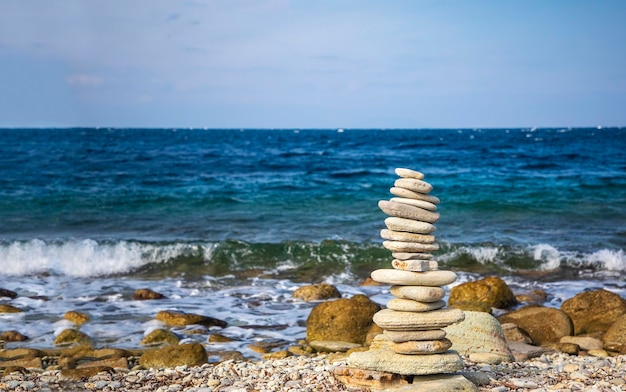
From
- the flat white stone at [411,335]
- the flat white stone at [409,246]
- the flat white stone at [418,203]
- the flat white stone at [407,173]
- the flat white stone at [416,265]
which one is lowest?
the flat white stone at [411,335]

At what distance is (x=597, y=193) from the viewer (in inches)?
1120

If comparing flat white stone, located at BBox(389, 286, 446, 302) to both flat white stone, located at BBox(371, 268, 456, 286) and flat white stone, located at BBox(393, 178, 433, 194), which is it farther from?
flat white stone, located at BBox(393, 178, 433, 194)

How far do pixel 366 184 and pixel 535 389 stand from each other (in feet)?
80.6

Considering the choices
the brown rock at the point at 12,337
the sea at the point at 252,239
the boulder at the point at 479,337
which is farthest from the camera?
the sea at the point at 252,239

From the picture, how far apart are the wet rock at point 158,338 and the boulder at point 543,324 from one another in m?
4.96

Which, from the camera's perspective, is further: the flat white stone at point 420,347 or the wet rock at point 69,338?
the wet rock at point 69,338

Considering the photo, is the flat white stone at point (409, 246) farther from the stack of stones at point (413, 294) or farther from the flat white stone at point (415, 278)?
the flat white stone at point (415, 278)

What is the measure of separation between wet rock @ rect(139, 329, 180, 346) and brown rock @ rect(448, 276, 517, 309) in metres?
4.67

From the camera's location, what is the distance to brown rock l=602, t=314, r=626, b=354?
10.2 m

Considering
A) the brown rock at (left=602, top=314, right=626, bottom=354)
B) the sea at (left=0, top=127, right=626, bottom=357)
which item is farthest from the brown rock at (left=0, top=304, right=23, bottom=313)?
the brown rock at (left=602, top=314, right=626, bottom=354)

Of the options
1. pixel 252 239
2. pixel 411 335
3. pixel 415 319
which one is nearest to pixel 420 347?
pixel 411 335

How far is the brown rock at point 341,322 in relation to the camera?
1059 cm

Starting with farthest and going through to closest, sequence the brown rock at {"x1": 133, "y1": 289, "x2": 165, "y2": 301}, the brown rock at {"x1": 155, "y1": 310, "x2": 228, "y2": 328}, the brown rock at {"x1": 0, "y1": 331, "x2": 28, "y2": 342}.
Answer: the brown rock at {"x1": 133, "y1": 289, "x2": 165, "y2": 301} < the brown rock at {"x1": 155, "y1": 310, "x2": 228, "y2": 328} < the brown rock at {"x1": 0, "y1": 331, "x2": 28, "y2": 342}

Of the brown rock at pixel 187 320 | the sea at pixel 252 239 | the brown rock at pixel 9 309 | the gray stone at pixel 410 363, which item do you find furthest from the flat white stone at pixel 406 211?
the brown rock at pixel 9 309
